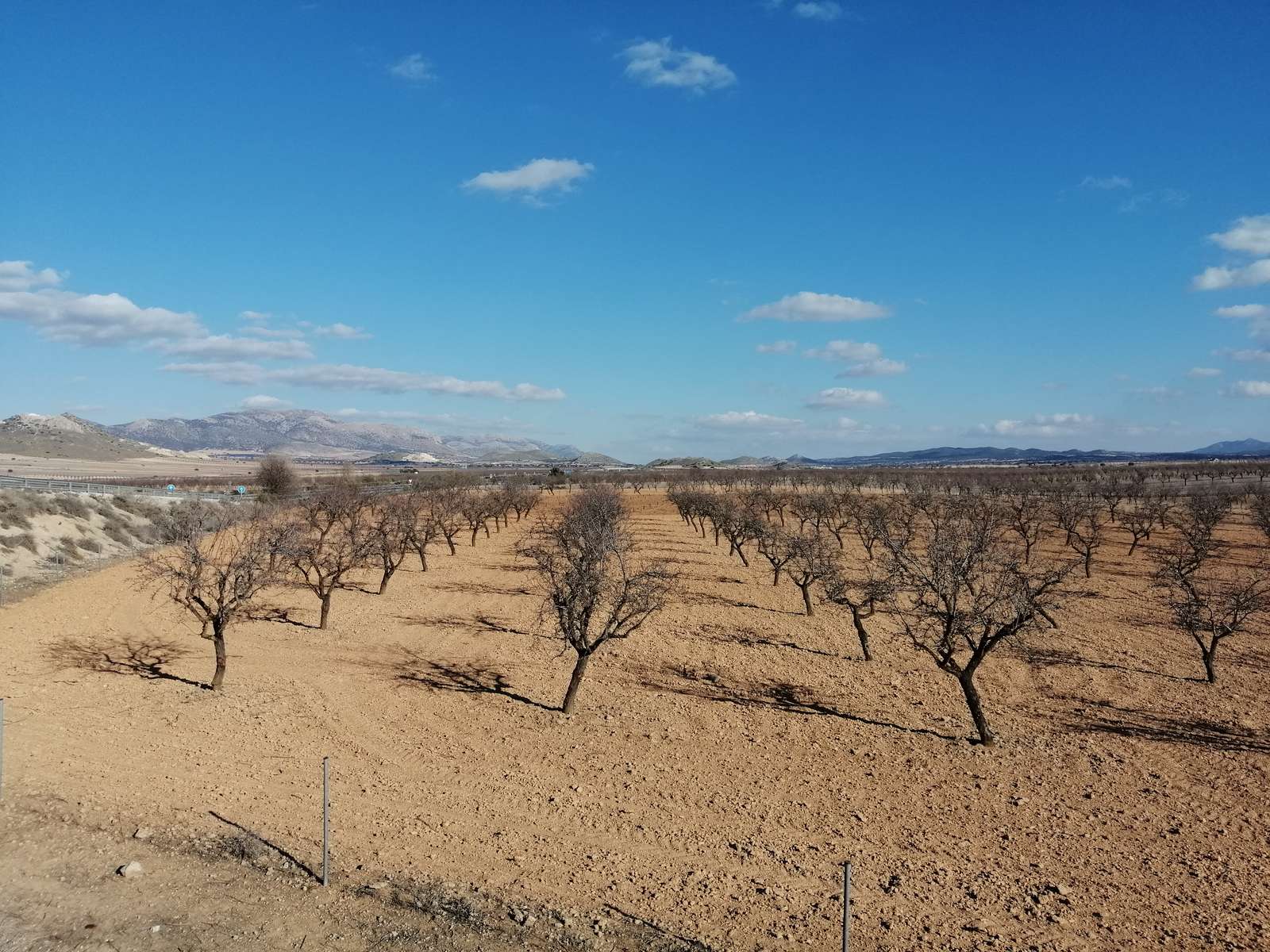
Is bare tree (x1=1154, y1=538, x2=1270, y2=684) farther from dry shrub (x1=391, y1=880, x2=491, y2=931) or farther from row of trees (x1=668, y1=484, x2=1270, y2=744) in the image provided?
dry shrub (x1=391, y1=880, x2=491, y2=931)

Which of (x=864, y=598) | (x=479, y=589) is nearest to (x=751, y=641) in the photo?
(x=864, y=598)

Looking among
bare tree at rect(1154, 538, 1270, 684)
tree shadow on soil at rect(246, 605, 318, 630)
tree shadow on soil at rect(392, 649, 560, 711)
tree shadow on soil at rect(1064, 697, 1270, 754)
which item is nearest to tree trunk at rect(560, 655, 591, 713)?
tree shadow on soil at rect(392, 649, 560, 711)

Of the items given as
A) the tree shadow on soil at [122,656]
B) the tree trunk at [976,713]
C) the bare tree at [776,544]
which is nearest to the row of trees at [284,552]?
the tree shadow on soil at [122,656]

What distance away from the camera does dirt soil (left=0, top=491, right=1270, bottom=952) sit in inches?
404

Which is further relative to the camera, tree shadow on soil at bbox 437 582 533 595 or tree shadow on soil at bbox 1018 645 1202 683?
tree shadow on soil at bbox 437 582 533 595

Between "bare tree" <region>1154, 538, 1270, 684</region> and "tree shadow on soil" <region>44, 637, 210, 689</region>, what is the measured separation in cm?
2978

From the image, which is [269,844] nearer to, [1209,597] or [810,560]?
[810,560]

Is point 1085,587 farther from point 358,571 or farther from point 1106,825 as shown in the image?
point 358,571

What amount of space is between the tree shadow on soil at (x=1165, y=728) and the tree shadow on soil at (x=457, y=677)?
547 inches

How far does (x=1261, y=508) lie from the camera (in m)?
48.9

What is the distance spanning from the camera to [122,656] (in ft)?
75.3

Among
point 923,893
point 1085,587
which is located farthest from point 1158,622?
point 923,893

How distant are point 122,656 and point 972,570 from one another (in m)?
25.9

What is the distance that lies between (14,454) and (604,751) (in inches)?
8684
